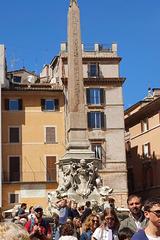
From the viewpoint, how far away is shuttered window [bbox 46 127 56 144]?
143 feet

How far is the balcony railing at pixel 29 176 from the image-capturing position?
41.2 m

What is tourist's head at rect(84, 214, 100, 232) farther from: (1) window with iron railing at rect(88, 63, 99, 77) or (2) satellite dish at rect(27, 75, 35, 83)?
(2) satellite dish at rect(27, 75, 35, 83)

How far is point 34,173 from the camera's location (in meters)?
41.8

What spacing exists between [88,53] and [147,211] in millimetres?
42075

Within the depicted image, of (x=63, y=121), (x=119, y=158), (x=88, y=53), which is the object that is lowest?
(x=119, y=158)

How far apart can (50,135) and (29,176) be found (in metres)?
3.92

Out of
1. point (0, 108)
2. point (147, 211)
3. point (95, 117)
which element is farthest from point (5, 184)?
point (147, 211)

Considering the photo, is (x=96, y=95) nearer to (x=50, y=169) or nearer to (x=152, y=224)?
(x=50, y=169)

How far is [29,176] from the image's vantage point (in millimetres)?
41625

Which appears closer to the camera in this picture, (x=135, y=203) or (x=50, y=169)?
(x=135, y=203)

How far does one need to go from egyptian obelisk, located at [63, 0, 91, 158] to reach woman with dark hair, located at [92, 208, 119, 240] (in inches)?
485

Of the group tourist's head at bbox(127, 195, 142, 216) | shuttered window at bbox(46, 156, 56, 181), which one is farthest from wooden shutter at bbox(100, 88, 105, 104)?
tourist's head at bbox(127, 195, 142, 216)

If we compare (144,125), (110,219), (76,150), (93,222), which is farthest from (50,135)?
(110,219)

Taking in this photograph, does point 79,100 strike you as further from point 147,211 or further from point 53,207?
point 147,211
